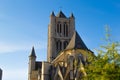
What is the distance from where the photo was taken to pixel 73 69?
45.5 metres

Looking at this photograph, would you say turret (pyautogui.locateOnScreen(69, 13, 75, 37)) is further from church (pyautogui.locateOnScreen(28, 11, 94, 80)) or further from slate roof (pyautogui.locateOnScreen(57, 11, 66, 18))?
slate roof (pyautogui.locateOnScreen(57, 11, 66, 18))

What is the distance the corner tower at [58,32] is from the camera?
62.2 metres

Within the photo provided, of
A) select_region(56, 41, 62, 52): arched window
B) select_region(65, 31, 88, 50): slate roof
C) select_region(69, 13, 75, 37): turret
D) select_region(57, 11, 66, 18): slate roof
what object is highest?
select_region(57, 11, 66, 18): slate roof

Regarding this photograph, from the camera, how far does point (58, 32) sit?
64.7m

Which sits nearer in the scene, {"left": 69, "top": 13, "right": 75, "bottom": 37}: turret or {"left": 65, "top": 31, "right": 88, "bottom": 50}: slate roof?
{"left": 65, "top": 31, "right": 88, "bottom": 50}: slate roof

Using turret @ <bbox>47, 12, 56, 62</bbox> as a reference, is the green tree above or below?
below

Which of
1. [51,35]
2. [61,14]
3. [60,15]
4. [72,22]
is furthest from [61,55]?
[61,14]

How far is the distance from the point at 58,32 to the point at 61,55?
1410 centimetres

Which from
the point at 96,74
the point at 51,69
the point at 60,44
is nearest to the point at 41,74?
the point at 51,69

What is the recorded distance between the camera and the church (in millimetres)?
46094

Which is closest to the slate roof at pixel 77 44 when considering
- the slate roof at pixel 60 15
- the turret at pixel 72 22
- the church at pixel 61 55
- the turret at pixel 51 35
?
the church at pixel 61 55

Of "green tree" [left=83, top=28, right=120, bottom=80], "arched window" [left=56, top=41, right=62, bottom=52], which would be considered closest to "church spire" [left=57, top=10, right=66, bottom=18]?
"arched window" [left=56, top=41, right=62, bottom=52]

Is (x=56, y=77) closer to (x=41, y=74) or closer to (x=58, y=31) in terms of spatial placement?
(x=41, y=74)

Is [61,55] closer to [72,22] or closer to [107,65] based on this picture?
[72,22]
